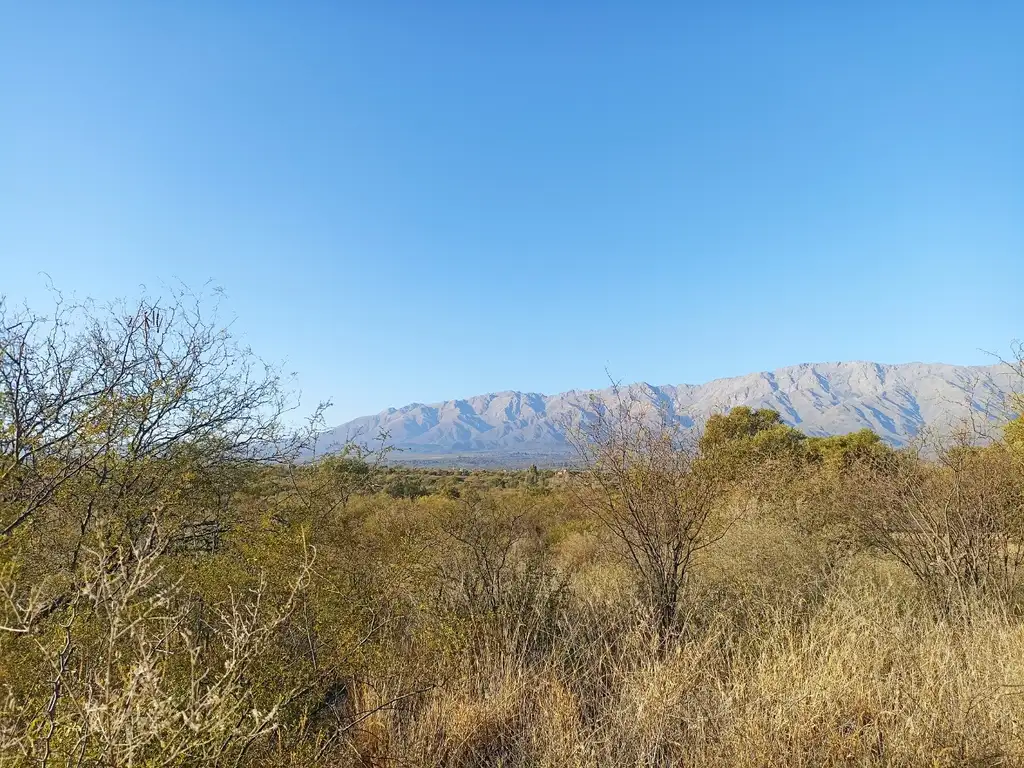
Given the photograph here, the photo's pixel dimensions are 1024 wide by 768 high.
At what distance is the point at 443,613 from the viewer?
5.04m

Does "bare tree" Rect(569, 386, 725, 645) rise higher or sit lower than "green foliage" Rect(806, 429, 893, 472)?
higher

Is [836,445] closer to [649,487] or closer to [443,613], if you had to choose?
[649,487]

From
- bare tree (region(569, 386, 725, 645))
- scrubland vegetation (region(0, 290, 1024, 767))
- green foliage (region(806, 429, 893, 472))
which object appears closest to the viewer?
scrubland vegetation (region(0, 290, 1024, 767))

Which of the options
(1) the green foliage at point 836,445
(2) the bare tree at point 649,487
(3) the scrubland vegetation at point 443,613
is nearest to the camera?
(3) the scrubland vegetation at point 443,613

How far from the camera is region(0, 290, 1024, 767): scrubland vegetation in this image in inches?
105

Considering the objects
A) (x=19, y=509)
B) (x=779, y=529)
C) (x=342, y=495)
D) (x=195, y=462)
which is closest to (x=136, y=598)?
(x=19, y=509)

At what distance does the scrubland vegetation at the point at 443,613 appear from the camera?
267 centimetres

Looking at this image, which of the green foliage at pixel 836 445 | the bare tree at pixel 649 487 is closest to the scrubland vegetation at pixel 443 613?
the bare tree at pixel 649 487

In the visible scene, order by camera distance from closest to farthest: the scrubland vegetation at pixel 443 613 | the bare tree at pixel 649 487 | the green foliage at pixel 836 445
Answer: the scrubland vegetation at pixel 443 613 → the bare tree at pixel 649 487 → the green foliage at pixel 836 445

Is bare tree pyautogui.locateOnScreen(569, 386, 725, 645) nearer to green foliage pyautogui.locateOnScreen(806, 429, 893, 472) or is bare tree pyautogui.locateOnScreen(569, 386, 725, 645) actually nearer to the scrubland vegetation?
the scrubland vegetation

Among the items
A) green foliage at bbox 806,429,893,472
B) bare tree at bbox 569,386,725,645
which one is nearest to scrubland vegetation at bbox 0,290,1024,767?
bare tree at bbox 569,386,725,645

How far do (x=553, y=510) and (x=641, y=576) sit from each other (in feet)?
30.2

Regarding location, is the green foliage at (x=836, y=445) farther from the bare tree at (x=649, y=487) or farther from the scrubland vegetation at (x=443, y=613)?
the bare tree at (x=649, y=487)

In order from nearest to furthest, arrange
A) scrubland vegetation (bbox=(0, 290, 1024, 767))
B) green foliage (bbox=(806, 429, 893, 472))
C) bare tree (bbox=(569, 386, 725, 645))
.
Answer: scrubland vegetation (bbox=(0, 290, 1024, 767))
bare tree (bbox=(569, 386, 725, 645))
green foliage (bbox=(806, 429, 893, 472))
